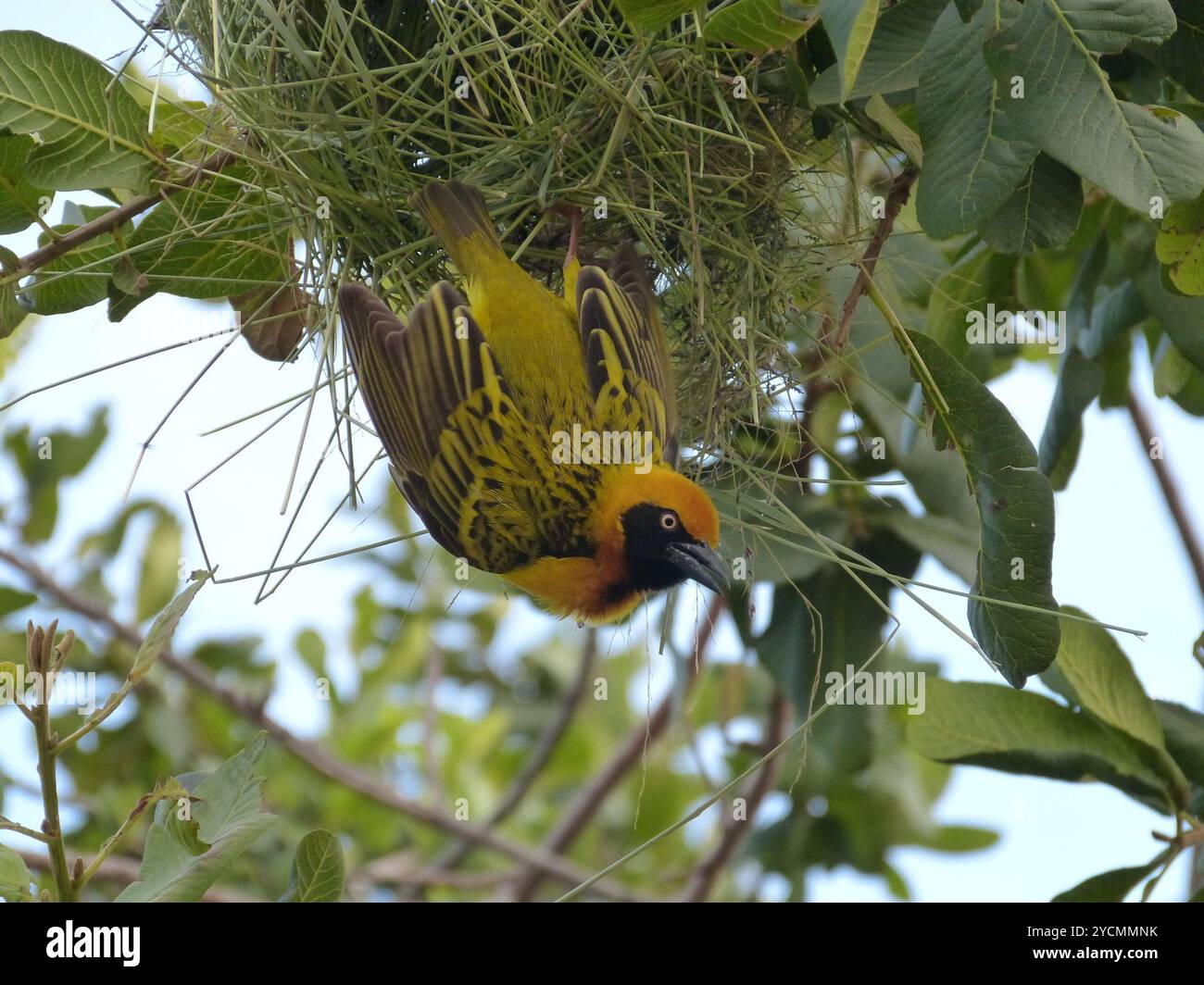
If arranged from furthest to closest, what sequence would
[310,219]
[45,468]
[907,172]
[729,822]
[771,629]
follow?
[45,468] → [729,822] → [771,629] → [310,219] → [907,172]

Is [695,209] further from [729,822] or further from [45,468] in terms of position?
[45,468]

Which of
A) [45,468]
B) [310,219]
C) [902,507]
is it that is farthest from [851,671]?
[45,468]

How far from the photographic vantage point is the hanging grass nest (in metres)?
1.66

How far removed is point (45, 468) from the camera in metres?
3.48

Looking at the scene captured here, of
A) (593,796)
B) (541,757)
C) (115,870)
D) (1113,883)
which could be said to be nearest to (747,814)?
(593,796)

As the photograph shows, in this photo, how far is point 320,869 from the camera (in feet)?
5.36

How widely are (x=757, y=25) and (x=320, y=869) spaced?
1.14 metres

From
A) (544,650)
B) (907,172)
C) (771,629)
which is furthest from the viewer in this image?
(544,650)

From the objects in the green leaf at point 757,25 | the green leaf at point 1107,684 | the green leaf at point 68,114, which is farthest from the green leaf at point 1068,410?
the green leaf at point 68,114

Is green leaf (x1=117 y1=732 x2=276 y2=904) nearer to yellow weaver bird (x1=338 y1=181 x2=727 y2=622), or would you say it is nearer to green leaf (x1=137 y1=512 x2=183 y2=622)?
yellow weaver bird (x1=338 y1=181 x2=727 y2=622)

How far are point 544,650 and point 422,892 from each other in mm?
1213

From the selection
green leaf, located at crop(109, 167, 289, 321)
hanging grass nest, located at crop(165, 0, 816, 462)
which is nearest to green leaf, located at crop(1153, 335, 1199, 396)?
hanging grass nest, located at crop(165, 0, 816, 462)

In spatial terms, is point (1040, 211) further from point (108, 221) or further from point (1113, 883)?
point (108, 221)

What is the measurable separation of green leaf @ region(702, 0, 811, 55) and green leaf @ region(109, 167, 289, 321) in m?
0.70
